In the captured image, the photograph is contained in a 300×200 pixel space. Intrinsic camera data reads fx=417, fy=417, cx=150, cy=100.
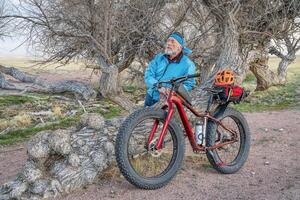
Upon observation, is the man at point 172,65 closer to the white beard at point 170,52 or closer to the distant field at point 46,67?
the white beard at point 170,52

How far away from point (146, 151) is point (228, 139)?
1284 mm

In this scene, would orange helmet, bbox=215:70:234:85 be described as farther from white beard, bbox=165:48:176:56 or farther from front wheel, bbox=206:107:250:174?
white beard, bbox=165:48:176:56

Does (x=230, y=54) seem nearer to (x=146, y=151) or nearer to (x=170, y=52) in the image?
(x=170, y=52)

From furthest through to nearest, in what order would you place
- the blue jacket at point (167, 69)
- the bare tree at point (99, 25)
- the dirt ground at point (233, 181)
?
the bare tree at point (99, 25)
the blue jacket at point (167, 69)
the dirt ground at point (233, 181)

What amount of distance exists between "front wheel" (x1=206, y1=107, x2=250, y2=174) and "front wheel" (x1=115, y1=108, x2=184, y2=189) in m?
0.57

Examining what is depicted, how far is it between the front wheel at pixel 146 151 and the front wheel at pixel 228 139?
1.88ft

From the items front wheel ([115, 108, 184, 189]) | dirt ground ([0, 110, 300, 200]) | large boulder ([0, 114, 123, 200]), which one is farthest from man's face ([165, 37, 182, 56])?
dirt ground ([0, 110, 300, 200])

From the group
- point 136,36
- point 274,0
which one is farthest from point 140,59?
point 274,0

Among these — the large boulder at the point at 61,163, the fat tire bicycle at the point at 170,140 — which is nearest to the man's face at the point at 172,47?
the fat tire bicycle at the point at 170,140

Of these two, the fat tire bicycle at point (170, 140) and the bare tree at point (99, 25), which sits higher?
the bare tree at point (99, 25)

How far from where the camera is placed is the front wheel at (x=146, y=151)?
4.66m

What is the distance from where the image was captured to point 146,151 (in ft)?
17.1

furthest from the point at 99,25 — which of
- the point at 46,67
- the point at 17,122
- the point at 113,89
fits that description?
the point at 46,67

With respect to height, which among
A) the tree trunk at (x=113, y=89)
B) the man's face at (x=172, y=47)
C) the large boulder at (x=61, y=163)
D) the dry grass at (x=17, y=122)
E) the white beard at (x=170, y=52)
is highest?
the man's face at (x=172, y=47)
